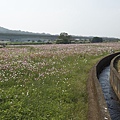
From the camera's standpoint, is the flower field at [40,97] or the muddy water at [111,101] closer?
the flower field at [40,97]

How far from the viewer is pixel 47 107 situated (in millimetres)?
7852

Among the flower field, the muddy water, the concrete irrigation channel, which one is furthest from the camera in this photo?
the muddy water

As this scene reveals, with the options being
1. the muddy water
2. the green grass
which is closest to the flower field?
the green grass

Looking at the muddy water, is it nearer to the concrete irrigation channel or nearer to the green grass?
the concrete irrigation channel

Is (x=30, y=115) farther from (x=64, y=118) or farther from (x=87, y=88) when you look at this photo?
(x=87, y=88)

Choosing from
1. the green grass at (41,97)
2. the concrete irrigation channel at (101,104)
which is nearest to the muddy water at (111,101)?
the concrete irrigation channel at (101,104)

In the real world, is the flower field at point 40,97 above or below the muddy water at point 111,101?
above

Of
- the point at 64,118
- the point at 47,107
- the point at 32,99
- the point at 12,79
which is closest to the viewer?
the point at 64,118

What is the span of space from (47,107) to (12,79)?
13.9ft

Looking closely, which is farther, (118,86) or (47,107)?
(118,86)

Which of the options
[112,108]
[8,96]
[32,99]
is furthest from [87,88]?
[8,96]

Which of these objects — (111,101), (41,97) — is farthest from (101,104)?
(111,101)

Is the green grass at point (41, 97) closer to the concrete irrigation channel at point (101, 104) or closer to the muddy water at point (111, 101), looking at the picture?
the concrete irrigation channel at point (101, 104)

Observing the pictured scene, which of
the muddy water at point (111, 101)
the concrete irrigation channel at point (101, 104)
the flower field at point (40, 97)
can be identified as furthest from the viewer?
the muddy water at point (111, 101)
